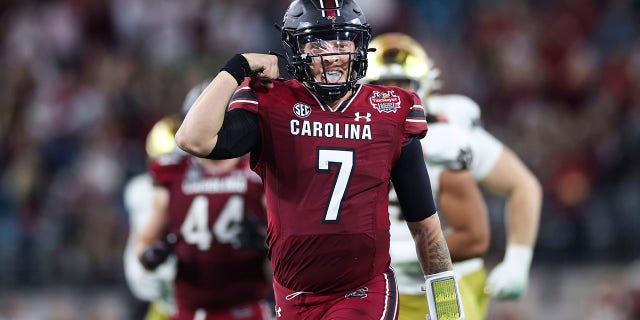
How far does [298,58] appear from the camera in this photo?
13.7 ft

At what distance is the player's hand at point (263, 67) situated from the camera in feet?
13.4

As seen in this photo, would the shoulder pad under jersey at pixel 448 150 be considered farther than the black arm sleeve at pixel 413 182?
Yes

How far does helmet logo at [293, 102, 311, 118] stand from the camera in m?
4.11

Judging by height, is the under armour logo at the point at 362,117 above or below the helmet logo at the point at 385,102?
below

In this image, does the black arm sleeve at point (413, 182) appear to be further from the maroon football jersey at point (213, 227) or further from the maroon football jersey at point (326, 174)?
the maroon football jersey at point (213, 227)

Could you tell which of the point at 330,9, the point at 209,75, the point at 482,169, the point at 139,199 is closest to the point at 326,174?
the point at 330,9

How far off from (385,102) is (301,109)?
296 millimetres

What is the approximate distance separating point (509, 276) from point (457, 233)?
0.42 meters

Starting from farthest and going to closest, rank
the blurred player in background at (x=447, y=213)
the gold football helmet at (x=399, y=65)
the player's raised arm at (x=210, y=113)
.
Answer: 1. the gold football helmet at (x=399, y=65)
2. the blurred player in background at (x=447, y=213)
3. the player's raised arm at (x=210, y=113)

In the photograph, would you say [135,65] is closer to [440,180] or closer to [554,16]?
[554,16]

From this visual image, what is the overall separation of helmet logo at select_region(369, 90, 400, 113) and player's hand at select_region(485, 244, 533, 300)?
5.89ft

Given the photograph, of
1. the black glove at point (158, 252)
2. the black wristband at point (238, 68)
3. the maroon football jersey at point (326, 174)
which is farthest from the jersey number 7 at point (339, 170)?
the black glove at point (158, 252)

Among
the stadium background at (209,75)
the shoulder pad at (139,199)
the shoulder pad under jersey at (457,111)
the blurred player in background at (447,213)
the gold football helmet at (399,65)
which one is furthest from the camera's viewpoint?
the stadium background at (209,75)

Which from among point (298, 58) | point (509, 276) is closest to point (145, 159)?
point (509, 276)
